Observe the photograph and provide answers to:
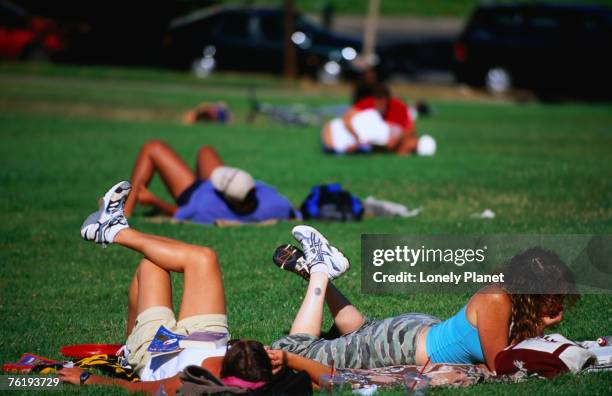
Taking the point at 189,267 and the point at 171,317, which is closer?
the point at 171,317

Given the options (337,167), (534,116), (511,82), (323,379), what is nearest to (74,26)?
(511,82)

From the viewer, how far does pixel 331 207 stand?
1059 cm

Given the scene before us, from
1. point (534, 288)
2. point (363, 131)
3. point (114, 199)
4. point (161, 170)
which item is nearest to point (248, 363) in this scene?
point (534, 288)

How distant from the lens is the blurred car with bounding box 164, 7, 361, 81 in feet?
92.2

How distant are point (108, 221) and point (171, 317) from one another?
815 mm

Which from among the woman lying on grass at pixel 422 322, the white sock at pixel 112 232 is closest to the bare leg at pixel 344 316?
the woman lying on grass at pixel 422 322

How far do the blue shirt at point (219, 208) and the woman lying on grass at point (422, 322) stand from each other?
390 cm

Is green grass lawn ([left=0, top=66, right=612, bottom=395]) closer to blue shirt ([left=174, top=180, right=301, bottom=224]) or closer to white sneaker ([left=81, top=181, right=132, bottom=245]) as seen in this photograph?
blue shirt ([left=174, top=180, right=301, bottom=224])

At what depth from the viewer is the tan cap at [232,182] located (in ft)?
32.1

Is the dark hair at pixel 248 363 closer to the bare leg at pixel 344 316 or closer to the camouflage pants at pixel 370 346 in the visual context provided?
the camouflage pants at pixel 370 346

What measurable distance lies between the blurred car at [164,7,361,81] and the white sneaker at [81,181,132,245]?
2150 cm

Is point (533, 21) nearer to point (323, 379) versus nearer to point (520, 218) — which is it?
point (520, 218)

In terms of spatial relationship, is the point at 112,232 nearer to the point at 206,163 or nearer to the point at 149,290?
the point at 149,290

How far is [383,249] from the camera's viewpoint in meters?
9.20
